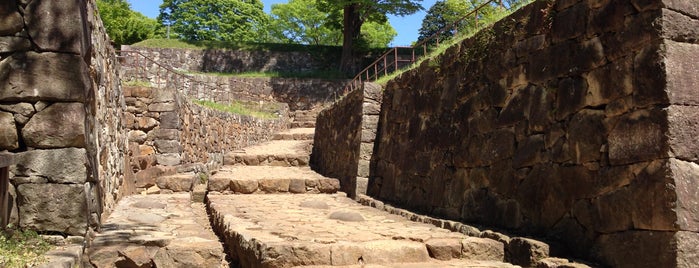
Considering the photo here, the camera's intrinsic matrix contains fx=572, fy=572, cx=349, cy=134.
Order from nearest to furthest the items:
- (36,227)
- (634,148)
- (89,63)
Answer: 1. (634,148)
2. (36,227)
3. (89,63)

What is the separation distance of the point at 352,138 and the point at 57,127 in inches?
294

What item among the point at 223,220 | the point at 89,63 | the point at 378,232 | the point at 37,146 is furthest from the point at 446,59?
the point at 37,146

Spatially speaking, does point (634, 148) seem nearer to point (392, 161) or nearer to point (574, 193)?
point (574, 193)

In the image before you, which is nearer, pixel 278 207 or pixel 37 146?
pixel 37 146

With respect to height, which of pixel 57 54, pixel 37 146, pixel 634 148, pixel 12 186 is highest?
pixel 57 54

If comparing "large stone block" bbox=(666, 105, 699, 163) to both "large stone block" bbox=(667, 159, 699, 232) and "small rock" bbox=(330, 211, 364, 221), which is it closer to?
"large stone block" bbox=(667, 159, 699, 232)

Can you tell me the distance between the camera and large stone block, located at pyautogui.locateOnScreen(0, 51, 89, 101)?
4.52 m

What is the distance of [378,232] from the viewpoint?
598 cm

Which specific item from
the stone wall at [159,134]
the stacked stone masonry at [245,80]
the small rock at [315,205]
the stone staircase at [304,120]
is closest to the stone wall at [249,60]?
the stacked stone masonry at [245,80]

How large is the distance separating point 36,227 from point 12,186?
14.5 inches

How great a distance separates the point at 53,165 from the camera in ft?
14.9

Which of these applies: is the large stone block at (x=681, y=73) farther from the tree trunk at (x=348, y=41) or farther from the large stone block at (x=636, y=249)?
the tree trunk at (x=348, y=41)

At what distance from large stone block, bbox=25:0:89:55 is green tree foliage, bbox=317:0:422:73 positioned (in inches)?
1117

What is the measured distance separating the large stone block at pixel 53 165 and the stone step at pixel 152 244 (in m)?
0.64
